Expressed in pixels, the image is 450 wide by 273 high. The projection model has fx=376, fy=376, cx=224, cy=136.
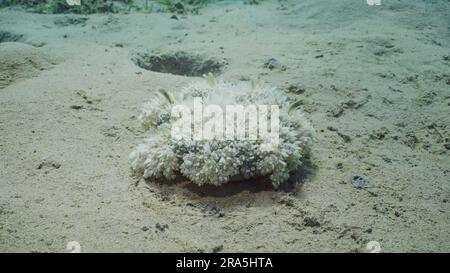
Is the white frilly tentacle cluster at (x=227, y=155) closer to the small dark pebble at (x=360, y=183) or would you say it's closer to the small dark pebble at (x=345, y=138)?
the small dark pebble at (x=360, y=183)

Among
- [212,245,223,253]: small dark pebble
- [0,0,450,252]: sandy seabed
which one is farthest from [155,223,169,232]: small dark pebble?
[212,245,223,253]: small dark pebble

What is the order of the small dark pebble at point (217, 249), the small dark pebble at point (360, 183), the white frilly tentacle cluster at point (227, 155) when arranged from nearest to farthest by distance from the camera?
the small dark pebble at point (217, 249)
the white frilly tentacle cluster at point (227, 155)
the small dark pebble at point (360, 183)

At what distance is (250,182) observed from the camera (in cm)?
387

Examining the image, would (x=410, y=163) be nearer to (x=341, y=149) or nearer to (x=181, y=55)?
(x=341, y=149)

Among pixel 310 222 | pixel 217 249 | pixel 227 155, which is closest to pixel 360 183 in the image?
pixel 310 222

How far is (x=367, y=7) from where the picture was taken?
29.5 feet

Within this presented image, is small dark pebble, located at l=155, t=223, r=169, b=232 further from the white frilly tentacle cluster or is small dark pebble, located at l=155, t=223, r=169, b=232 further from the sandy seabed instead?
the white frilly tentacle cluster

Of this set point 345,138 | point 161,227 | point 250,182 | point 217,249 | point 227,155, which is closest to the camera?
point 217,249

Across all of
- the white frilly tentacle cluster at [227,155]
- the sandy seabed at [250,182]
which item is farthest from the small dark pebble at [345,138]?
the white frilly tentacle cluster at [227,155]

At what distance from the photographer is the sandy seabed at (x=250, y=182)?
329 cm

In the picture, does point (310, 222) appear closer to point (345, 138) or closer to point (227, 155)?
point (227, 155)
